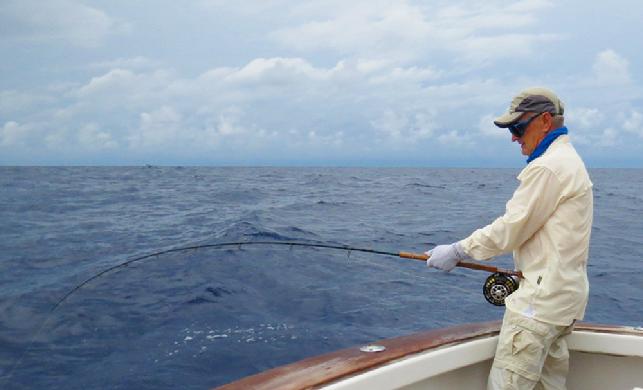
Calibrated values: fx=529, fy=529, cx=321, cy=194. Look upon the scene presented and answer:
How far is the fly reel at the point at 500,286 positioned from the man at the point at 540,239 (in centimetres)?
35

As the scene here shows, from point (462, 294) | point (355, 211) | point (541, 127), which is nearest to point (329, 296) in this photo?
point (462, 294)

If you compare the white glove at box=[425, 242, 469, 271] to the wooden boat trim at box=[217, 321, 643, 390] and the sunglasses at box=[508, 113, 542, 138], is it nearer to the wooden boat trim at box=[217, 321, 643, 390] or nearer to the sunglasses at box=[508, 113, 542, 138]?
the wooden boat trim at box=[217, 321, 643, 390]

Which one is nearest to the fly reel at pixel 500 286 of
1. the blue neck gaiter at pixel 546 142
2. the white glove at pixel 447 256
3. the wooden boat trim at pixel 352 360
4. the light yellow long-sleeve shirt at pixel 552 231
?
the wooden boat trim at pixel 352 360

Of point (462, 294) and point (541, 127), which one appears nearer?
point (541, 127)

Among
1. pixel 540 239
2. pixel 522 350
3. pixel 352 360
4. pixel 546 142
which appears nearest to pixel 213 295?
pixel 352 360

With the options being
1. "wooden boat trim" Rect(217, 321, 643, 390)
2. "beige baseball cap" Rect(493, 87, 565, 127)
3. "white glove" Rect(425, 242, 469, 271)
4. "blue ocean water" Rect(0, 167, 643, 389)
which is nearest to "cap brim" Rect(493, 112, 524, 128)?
"beige baseball cap" Rect(493, 87, 565, 127)

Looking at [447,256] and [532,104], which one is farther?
[447,256]

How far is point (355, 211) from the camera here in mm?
15641

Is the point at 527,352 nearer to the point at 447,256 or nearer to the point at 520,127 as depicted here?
the point at 447,256

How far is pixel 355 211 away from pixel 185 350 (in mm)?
11065

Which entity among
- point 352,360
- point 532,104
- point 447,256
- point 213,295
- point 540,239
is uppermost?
point 532,104

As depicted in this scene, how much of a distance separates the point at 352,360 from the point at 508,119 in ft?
4.44

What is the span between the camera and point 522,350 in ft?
8.14

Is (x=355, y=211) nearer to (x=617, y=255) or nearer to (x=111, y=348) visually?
(x=617, y=255)
